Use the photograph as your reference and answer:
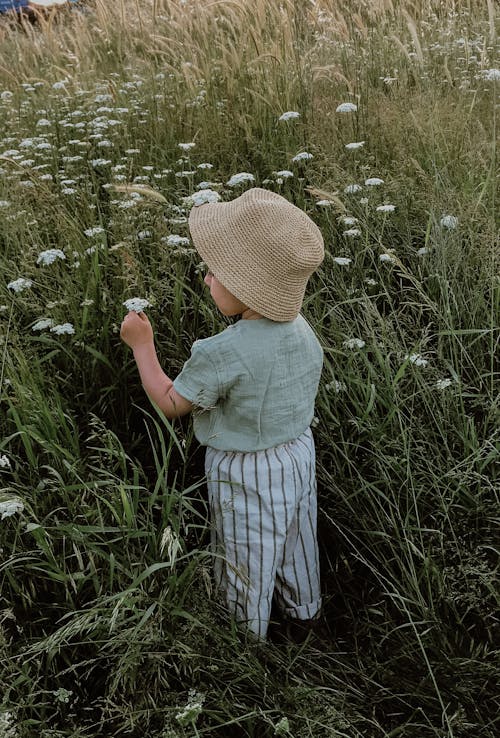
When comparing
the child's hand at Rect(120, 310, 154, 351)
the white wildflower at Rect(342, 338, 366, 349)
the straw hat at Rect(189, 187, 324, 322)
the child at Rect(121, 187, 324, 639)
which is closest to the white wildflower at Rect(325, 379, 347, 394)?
the white wildflower at Rect(342, 338, 366, 349)

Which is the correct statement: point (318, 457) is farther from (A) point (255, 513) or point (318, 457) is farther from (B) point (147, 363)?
(B) point (147, 363)

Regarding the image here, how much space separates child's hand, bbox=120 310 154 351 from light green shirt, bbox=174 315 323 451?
0.17 m

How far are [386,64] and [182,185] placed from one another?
195cm

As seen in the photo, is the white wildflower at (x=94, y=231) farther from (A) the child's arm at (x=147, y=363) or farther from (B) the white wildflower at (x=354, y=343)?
(B) the white wildflower at (x=354, y=343)

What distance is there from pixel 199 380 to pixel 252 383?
138 millimetres

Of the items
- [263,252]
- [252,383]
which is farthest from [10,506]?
[263,252]

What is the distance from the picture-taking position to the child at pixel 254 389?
6.15 feet

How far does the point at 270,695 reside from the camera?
178 centimetres

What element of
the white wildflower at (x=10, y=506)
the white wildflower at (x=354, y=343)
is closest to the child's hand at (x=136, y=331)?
the white wildflower at (x=10, y=506)

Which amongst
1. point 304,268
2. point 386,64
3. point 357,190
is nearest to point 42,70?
point 386,64

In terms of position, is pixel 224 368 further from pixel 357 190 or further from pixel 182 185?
pixel 182 185

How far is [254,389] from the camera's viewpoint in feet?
6.37

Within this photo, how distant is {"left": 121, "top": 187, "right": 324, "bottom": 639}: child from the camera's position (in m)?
1.87

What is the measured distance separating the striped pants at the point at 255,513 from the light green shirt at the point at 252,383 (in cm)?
5
